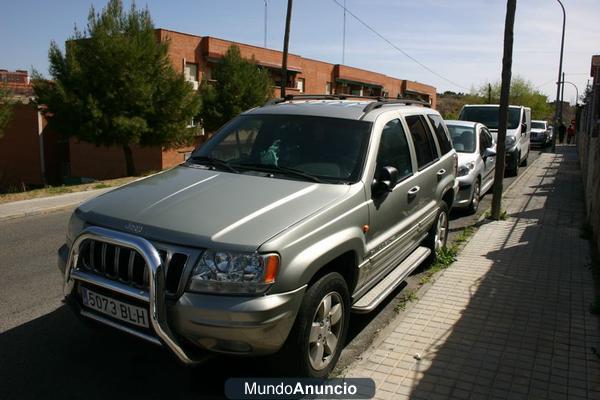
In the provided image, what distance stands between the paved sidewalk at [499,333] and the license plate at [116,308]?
152 centimetres

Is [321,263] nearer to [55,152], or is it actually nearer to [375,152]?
[375,152]

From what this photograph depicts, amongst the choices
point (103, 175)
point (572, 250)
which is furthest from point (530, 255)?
point (103, 175)

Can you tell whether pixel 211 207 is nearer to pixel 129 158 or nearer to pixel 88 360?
pixel 88 360

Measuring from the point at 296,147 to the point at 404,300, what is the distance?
2.03m

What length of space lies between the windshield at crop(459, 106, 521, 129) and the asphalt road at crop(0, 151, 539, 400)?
11991mm

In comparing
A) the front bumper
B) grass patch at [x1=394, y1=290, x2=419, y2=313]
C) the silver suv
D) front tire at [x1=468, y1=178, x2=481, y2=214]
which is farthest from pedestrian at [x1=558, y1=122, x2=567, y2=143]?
the front bumper

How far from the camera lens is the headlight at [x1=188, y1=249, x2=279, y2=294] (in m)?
2.99

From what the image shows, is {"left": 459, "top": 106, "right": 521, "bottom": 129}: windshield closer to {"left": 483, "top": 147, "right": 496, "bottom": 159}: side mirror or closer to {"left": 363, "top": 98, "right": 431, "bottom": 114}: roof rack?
{"left": 483, "top": 147, "right": 496, "bottom": 159}: side mirror

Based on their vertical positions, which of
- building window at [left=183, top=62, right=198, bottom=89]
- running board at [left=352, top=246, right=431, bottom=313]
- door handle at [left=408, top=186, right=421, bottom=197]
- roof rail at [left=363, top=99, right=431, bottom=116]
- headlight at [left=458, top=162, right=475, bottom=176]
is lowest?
running board at [left=352, top=246, right=431, bottom=313]

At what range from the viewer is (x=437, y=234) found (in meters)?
6.42

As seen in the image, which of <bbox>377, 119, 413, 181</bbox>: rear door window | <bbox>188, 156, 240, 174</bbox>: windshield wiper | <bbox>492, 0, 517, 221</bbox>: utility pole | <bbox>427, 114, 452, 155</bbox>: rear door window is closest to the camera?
<bbox>188, 156, 240, 174</bbox>: windshield wiper

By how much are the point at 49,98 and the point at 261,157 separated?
54.8 ft

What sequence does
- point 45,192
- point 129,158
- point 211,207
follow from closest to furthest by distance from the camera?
point 211,207, point 45,192, point 129,158

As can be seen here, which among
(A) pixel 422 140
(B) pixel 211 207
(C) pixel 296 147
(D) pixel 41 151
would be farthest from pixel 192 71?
(B) pixel 211 207
